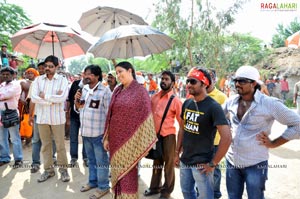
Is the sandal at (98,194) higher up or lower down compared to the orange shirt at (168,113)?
lower down

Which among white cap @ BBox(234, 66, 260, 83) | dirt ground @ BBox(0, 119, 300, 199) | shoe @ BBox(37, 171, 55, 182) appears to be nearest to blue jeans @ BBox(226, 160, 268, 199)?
white cap @ BBox(234, 66, 260, 83)

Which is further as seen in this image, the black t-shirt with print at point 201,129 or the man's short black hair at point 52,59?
the man's short black hair at point 52,59

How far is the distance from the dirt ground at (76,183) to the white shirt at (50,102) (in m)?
1.07

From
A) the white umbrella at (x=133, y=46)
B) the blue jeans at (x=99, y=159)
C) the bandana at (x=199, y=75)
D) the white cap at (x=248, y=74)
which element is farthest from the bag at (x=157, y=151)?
the white cap at (x=248, y=74)

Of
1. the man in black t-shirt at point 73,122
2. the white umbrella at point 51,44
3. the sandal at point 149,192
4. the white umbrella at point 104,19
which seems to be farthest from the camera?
the man in black t-shirt at point 73,122

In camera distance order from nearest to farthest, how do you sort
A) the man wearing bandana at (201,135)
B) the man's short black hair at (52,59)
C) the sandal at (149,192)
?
1. the man wearing bandana at (201,135)
2. the sandal at (149,192)
3. the man's short black hair at (52,59)

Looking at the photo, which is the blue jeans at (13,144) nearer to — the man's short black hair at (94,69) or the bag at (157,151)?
the man's short black hair at (94,69)

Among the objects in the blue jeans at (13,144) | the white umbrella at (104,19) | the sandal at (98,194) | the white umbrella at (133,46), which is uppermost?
the white umbrella at (104,19)

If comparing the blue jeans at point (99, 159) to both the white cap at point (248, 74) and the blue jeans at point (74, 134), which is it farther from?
the white cap at point (248, 74)

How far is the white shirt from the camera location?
13.6 ft

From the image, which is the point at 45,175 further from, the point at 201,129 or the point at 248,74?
the point at 248,74

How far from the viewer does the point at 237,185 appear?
261cm

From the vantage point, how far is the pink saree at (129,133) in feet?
10.3

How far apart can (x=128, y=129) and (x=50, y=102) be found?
5.36 feet
